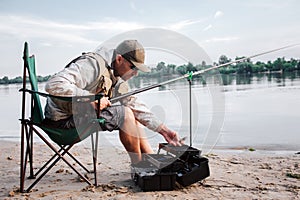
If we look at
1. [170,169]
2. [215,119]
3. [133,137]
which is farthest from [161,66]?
[215,119]

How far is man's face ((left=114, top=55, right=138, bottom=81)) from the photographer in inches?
114

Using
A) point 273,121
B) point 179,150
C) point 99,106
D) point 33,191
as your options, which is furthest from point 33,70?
point 273,121

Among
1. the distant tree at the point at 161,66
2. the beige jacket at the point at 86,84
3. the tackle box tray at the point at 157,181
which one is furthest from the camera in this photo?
the distant tree at the point at 161,66

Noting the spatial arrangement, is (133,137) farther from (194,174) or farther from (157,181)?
(194,174)

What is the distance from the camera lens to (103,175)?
317 cm

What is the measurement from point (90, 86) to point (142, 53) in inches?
18.1

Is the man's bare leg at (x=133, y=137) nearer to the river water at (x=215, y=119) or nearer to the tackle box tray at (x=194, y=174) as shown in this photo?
the river water at (x=215, y=119)

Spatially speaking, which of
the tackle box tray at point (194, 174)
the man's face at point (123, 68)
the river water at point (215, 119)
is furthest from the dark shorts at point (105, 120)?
the tackle box tray at point (194, 174)

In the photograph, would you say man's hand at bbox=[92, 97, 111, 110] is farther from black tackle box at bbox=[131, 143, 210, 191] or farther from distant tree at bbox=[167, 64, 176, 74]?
distant tree at bbox=[167, 64, 176, 74]

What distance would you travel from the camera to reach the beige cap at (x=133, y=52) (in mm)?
2861

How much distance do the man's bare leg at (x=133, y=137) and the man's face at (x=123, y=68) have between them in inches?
11.4

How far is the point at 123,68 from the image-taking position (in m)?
2.92

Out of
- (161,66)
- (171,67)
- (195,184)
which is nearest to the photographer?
(195,184)

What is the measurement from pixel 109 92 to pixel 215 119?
5.43 feet
